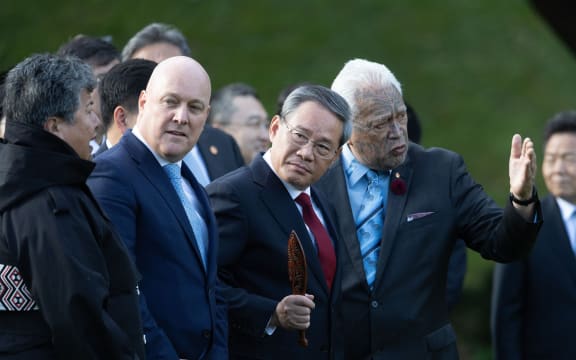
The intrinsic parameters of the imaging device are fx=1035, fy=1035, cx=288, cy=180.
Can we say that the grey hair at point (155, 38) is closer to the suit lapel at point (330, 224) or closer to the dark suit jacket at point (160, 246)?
the suit lapel at point (330, 224)

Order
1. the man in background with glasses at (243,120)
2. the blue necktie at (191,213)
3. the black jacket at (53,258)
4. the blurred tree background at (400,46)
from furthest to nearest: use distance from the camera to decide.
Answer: the blurred tree background at (400,46) < the man in background with glasses at (243,120) < the blue necktie at (191,213) < the black jacket at (53,258)

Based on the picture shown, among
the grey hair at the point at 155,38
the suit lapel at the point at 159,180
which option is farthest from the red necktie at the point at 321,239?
the grey hair at the point at 155,38

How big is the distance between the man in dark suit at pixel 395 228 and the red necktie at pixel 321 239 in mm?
210

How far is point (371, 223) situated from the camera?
4.77 meters

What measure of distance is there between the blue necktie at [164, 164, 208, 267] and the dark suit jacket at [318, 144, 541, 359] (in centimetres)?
89

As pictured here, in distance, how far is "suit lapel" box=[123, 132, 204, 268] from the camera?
3.75 metres

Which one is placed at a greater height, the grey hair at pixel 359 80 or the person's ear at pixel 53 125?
Result: the grey hair at pixel 359 80

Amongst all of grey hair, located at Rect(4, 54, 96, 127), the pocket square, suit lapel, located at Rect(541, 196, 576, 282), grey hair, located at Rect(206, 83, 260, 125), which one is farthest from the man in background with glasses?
grey hair, located at Rect(4, 54, 96, 127)

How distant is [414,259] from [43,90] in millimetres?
2052

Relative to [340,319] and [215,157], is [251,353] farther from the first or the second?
[215,157]

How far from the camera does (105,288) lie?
3.14 m

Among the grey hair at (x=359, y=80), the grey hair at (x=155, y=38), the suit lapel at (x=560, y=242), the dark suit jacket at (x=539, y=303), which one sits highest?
the grey hair at (x=155, y=38)

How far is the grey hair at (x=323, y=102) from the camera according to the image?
4.25m

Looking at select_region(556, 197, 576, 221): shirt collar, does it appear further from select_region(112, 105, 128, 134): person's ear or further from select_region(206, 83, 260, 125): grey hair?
select_region(112, 105, 128, 134): person's ear
